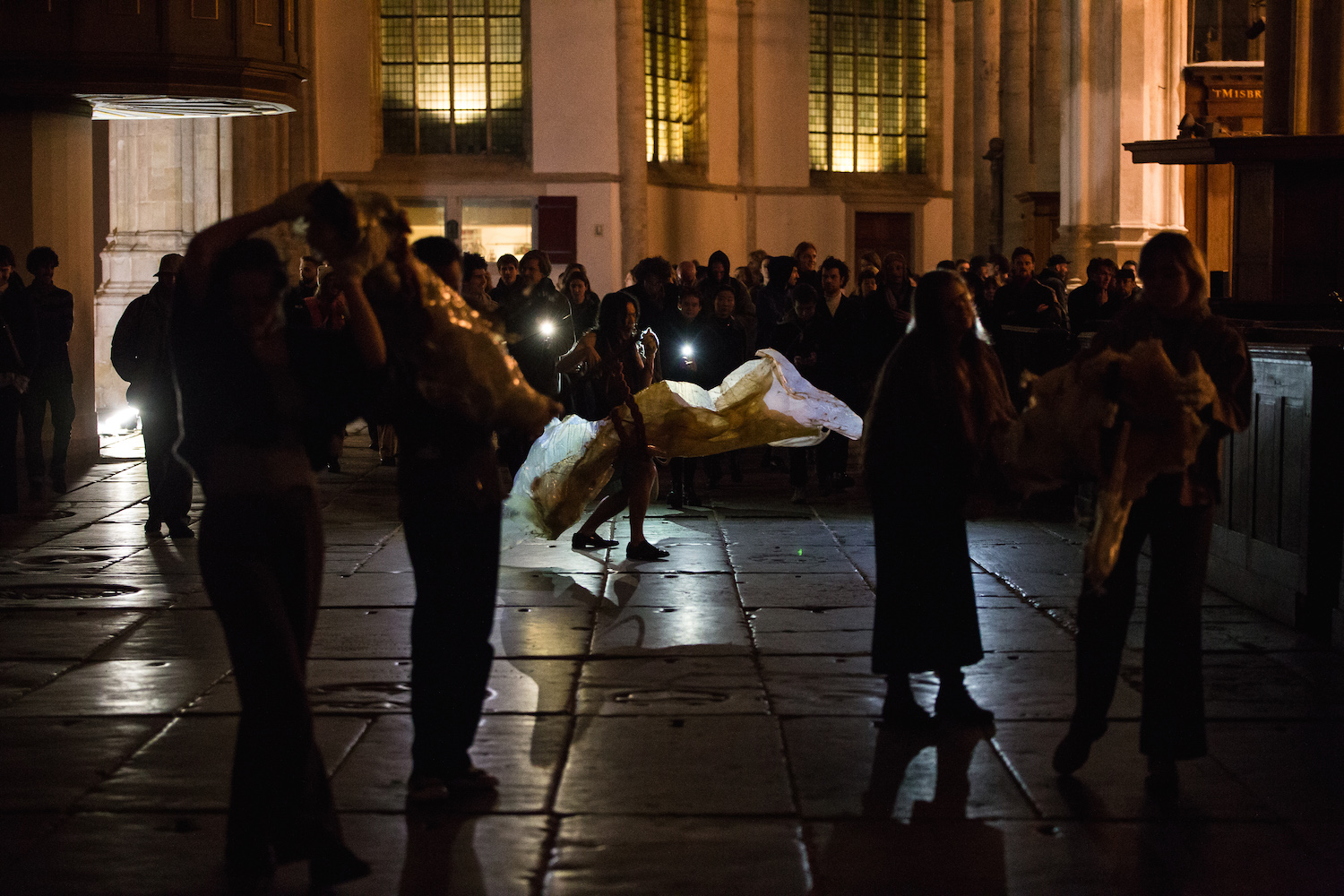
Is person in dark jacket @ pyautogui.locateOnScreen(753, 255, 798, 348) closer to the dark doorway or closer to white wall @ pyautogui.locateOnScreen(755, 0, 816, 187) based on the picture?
white wall @ pyautogui.locateOnScreen(755, 0, 816, 187)

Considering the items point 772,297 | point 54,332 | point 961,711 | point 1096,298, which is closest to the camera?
point 961,711

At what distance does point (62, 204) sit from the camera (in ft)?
47.7

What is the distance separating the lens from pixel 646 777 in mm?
5602

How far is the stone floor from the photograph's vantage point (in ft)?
15.6

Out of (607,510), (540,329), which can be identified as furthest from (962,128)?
(607,510)

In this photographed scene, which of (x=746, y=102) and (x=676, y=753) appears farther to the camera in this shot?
(x=746, y=102)

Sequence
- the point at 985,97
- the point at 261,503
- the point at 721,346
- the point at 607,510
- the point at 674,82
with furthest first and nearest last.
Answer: the point at 674,82
the point at 985,97
the point at 721,346
the point at 607,510
the point at 261,503

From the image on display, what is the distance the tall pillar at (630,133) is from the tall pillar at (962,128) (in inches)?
336

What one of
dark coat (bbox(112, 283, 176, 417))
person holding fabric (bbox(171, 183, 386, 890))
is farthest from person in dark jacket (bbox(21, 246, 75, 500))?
person holding fabric (bbox(171, 183, 386, 890))

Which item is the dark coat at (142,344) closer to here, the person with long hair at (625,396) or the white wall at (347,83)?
the person with long hair at (625,396)

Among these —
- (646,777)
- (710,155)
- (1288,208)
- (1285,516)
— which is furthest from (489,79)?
(646,777)

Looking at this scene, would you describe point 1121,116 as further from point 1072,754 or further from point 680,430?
point 1072,754

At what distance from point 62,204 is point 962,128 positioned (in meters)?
28.4

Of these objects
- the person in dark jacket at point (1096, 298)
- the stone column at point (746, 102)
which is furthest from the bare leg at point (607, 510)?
the stone column at point (746, 102)
